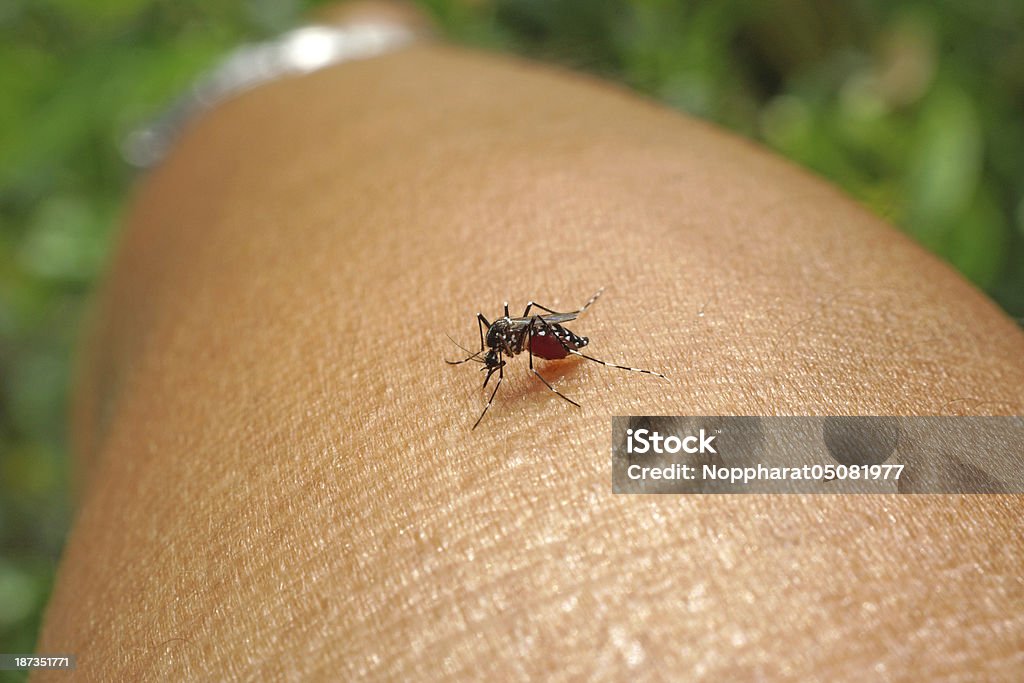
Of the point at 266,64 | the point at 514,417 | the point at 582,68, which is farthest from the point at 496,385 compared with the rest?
the point at 582,68

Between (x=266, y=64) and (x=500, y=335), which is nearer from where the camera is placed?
(x=500, y=335)

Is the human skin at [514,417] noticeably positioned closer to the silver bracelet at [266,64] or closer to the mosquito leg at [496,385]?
the mosquito leg at [496,385]

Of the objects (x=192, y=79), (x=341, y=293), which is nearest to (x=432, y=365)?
(x=341, y=293)

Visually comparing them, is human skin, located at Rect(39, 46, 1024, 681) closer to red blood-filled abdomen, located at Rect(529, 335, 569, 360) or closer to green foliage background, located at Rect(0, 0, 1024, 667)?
red blood-filled abdomen, located at Rect(529, 335, 569, 360)

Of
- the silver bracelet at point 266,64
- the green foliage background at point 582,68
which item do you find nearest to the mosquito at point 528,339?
the silver bracelet at point 266,64

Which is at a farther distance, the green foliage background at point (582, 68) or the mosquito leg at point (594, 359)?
the green foliage background at point (582, 68)

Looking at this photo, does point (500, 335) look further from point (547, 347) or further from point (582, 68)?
point (582, 68)

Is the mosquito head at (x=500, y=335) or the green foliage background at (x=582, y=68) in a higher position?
the green foliage background at (x=582, y=68)
